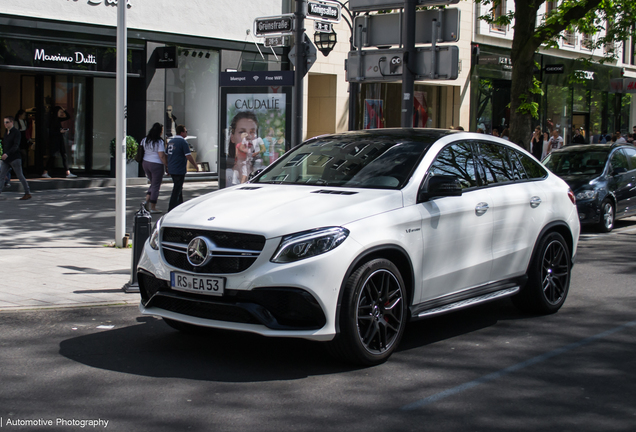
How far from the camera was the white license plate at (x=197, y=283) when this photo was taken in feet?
16.9

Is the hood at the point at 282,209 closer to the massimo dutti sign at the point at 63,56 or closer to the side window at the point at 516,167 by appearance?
the side window at the point at 516,167

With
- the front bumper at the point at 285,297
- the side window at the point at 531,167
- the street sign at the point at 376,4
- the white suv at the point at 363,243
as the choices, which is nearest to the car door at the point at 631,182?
the street sign at the point at 376,4

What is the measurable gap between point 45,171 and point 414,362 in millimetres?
15983

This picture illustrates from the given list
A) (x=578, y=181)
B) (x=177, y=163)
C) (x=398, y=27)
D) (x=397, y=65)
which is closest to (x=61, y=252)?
(x=177, y=163)

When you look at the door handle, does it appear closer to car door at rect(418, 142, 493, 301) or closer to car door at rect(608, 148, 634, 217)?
car door at rect(418, 142, 493, 301)

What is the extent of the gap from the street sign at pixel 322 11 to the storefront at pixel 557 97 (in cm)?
1484

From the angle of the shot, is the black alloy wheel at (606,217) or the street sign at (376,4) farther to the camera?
the black alloy wheel at (606,217)

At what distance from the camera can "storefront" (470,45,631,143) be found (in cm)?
3120

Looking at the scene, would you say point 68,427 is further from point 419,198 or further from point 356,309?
point 419,198

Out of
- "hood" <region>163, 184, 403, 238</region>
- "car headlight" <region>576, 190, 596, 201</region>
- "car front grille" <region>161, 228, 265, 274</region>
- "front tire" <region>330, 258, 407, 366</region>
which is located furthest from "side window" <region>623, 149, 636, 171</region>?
"car front grille" <region>161, 228, 265, 274</region>

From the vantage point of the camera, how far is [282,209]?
17.6 feet

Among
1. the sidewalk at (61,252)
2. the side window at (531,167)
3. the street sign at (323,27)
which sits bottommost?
the sidewalk at (61,252)

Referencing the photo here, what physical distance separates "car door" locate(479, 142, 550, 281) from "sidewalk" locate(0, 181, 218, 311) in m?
3.49

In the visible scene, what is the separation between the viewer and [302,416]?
4371 mm
